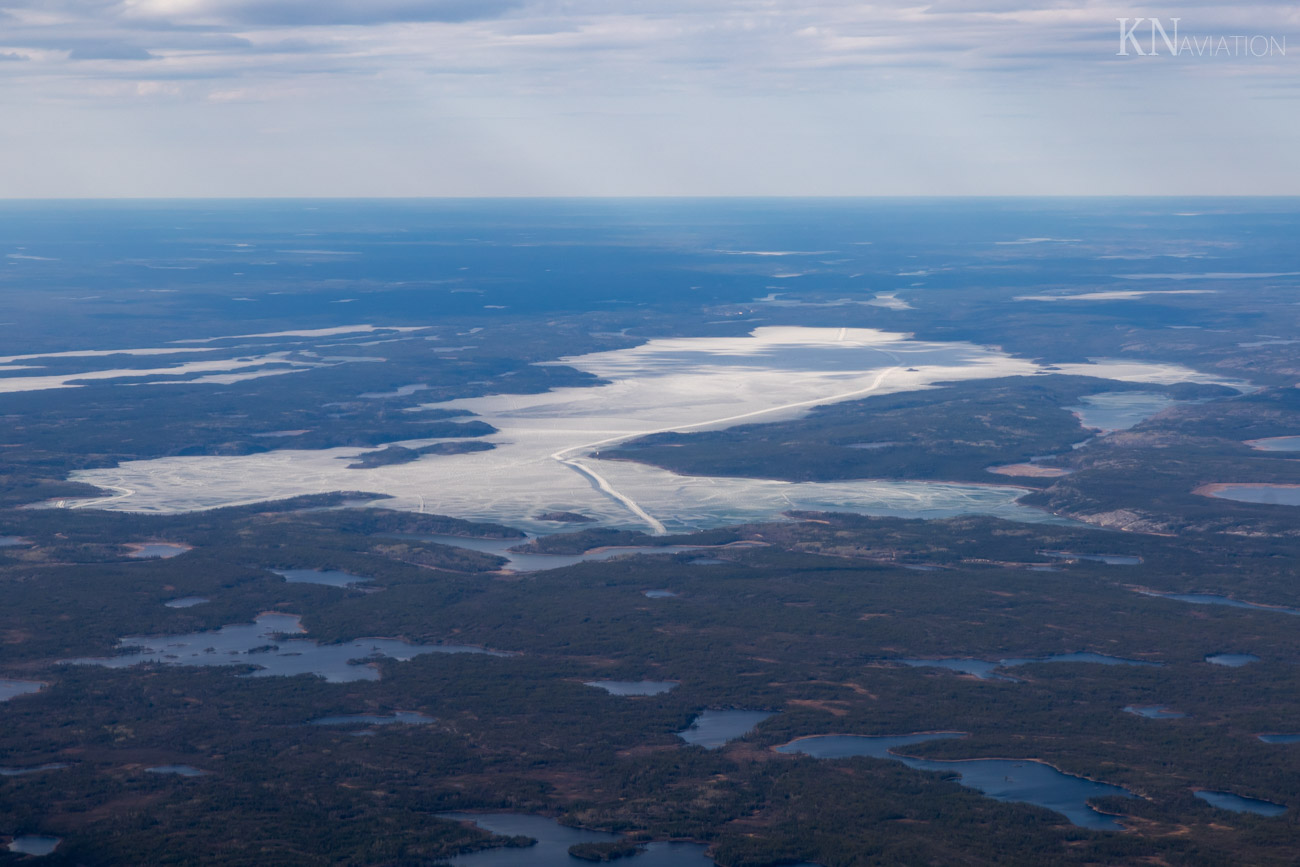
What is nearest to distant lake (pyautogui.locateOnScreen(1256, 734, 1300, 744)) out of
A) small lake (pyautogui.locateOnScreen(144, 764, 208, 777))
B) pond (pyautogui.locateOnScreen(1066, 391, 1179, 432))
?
small lake (pyautogui.locateOnScreen(144, 764, 208, 777))

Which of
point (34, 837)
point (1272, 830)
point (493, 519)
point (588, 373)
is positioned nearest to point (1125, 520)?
point (493, 519)

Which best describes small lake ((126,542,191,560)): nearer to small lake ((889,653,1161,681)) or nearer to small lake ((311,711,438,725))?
small lake ((311,711,438,725))

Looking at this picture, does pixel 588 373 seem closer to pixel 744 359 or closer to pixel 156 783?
pixel 744 359

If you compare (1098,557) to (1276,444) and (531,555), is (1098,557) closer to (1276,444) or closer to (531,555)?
(531,555)

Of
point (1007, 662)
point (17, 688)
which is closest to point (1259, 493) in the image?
point (1007, 662)

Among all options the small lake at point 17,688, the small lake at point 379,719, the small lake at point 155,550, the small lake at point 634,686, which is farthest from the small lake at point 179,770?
the small lake at point 155,550

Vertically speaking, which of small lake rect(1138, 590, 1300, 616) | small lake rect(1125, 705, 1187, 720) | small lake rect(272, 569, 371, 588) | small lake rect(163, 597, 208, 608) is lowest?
small lake rect(1138, 590, 1300, 616)
